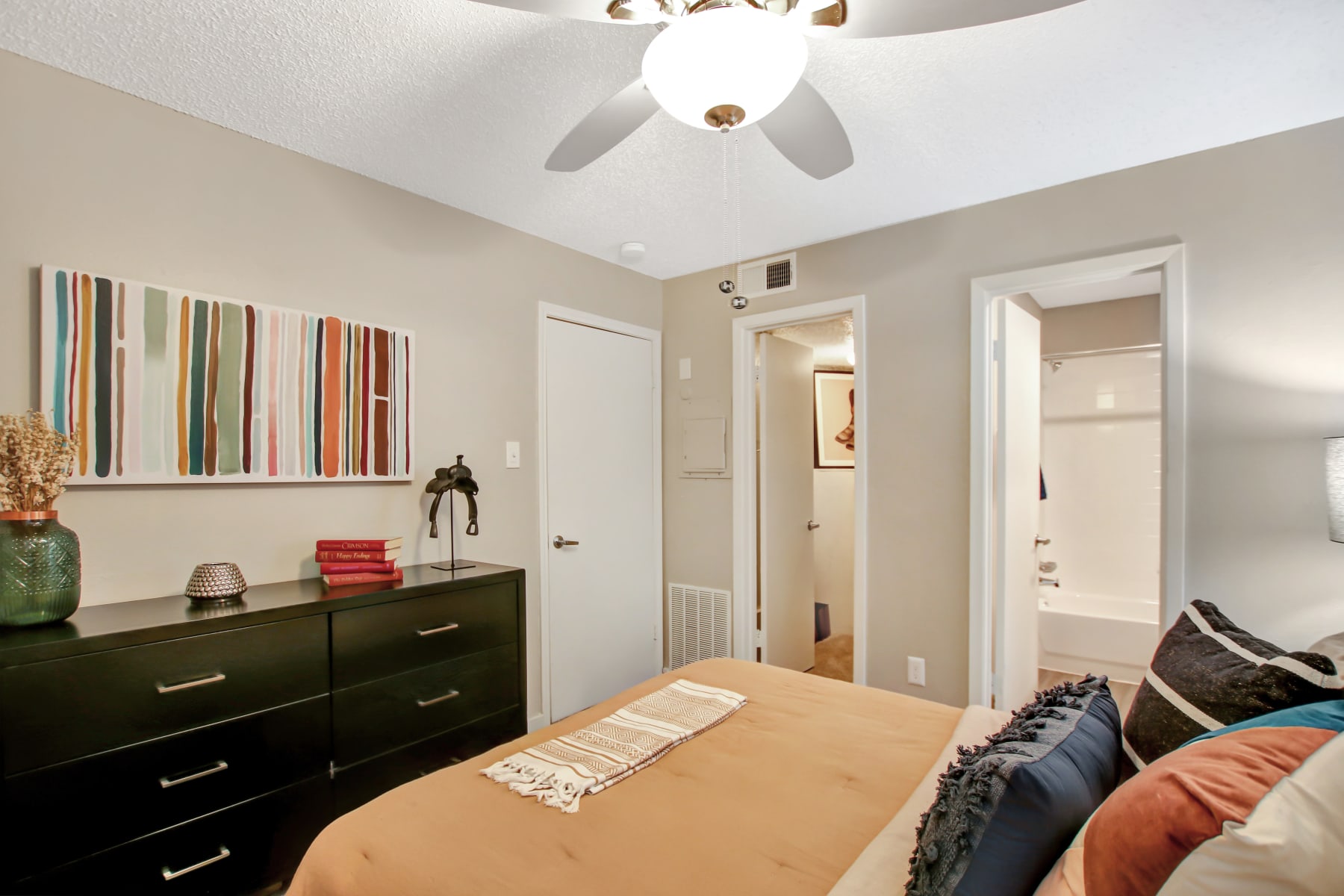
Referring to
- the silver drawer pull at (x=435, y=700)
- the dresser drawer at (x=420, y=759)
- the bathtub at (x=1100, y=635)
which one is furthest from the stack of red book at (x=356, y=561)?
the bathtub at (x=1100, y=635)

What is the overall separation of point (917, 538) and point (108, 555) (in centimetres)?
302

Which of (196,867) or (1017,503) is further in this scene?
(1017,503)

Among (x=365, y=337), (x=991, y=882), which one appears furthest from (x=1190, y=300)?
(x=365, y=337)

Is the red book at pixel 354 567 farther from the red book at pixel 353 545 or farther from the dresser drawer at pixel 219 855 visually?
the dresser drawer at pixel 219 855

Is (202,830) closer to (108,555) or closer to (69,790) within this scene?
(69,790)

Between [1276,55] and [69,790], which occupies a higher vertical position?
[1276,55]

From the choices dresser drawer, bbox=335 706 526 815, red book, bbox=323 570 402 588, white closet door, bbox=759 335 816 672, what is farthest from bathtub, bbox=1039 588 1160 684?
red book, bbox=323 570 402 588

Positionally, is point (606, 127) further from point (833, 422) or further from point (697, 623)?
point (833, 422)

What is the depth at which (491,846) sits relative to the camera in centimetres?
117

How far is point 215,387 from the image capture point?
2.09m

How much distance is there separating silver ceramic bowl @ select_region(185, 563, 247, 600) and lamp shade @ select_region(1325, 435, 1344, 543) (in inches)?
129

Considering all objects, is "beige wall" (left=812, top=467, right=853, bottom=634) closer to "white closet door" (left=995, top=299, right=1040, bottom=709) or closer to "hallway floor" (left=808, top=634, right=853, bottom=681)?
"hallway floor" (left=808, top=634, right=853, bottom=681)

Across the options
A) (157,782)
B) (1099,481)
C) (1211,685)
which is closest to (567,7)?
(1211,685)

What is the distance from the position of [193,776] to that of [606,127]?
78.0 inches
